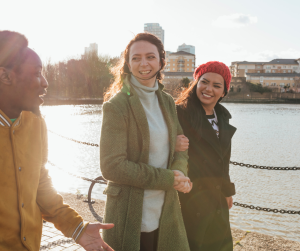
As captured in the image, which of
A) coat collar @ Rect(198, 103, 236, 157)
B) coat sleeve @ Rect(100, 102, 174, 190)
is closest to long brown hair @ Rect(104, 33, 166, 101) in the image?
coat sleeve @ Rect(100, 102, 174, 190)

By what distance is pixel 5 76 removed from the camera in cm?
116

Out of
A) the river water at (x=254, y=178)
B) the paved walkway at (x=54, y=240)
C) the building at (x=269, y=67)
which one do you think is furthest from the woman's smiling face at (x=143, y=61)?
the building at (x=269, y=67)

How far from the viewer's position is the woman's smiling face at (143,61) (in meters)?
1.89

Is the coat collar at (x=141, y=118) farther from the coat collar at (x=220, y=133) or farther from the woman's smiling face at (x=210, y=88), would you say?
the woman's smiling face at (x=210, y=88)

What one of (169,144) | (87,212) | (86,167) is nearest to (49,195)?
(169,144)

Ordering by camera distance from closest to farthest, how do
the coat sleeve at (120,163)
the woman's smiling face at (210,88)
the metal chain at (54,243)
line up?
the coat sleeve at (120,163) → the woman's smiling face at (210,88) → the metal chain at (54,243)

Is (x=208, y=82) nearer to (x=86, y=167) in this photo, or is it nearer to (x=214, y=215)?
(x=214, y=215)

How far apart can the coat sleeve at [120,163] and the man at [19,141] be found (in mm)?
408

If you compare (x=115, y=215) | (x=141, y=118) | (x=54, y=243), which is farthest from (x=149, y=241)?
(x=54, y=243)

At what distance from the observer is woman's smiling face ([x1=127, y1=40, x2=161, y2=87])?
6.19 ft

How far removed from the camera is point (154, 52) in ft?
6.33

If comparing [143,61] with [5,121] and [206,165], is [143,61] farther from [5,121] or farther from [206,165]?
[206,165]

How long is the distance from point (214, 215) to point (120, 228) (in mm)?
1029

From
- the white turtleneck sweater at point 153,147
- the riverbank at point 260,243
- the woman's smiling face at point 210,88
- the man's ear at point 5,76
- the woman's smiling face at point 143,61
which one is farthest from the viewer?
the riverbank at point 260,243
